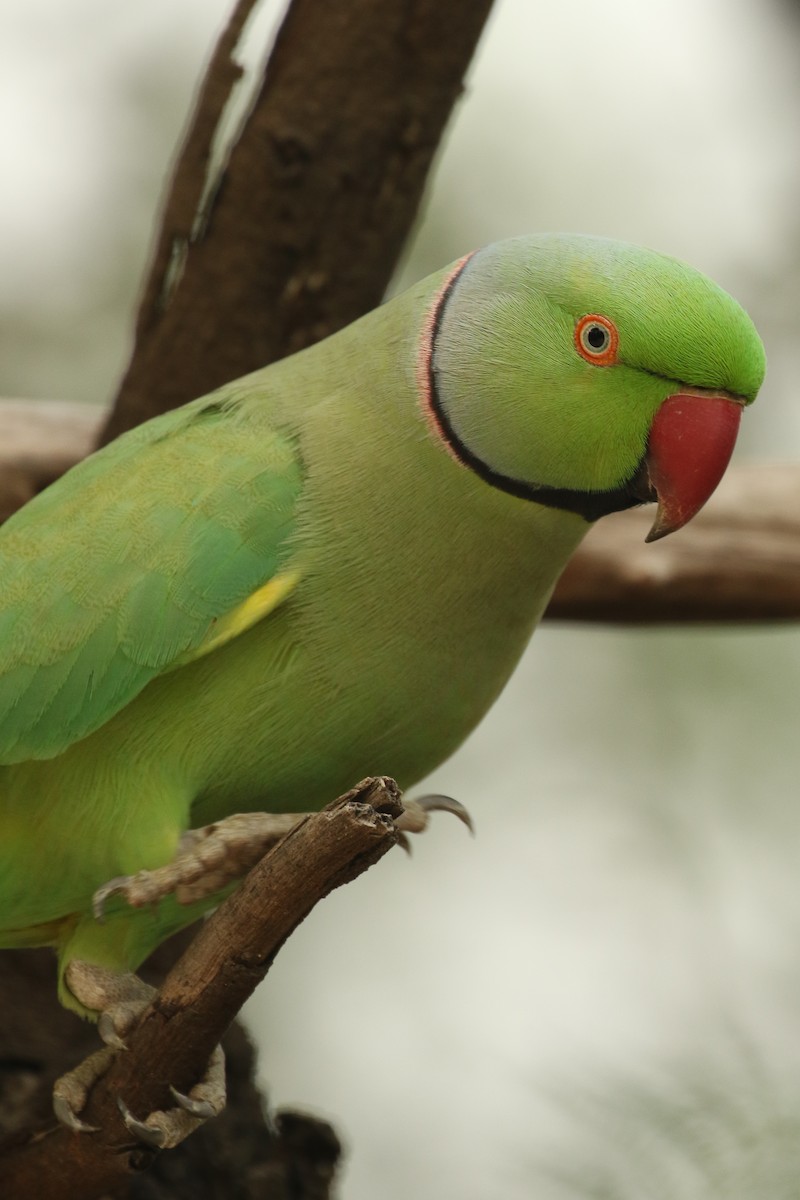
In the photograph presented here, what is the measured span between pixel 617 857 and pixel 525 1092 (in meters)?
2.77

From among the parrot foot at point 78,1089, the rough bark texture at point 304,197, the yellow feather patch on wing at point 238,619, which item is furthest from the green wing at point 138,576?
the rough bark texture at point 304,197

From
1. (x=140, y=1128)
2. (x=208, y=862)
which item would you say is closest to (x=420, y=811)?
(x=208, y=862)

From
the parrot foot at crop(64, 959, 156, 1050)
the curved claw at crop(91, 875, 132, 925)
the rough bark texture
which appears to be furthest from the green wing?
the rough bark texture

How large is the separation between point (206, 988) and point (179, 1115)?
13.7 inches

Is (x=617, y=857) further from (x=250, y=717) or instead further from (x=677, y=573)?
(x=250, y=717)

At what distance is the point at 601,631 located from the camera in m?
5.82

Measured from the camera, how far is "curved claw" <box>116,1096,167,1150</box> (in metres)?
2.22

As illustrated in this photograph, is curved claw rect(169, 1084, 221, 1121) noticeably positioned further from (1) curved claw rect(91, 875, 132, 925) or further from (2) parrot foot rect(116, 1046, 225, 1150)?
(1) curved claw rect(91, 875, 132, 925)

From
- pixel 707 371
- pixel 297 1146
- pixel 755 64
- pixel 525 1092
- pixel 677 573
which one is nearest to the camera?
pixel 707 371

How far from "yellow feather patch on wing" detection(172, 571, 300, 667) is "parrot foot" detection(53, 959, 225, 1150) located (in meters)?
0.60

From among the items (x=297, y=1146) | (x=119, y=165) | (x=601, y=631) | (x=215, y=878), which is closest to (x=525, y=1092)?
(x=297, y=1146)

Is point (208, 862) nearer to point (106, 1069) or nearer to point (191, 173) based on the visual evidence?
point (106, 1069)

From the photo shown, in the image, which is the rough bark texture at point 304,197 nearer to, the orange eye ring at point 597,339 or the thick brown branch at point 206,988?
the orange eye ring at point 597,339

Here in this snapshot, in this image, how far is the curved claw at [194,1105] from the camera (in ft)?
7.27
